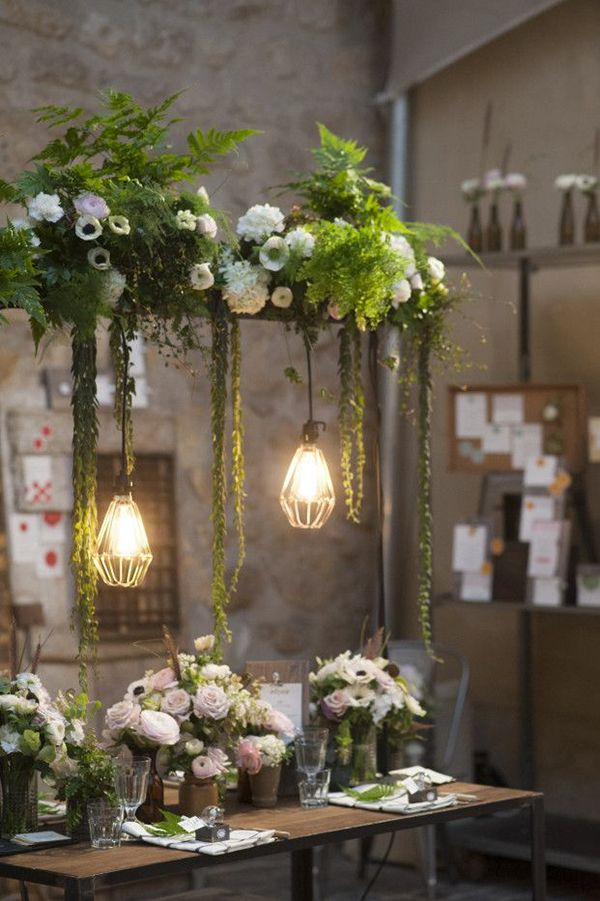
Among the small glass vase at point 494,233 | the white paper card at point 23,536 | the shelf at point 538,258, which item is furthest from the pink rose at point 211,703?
the small glass vase at point 494,233

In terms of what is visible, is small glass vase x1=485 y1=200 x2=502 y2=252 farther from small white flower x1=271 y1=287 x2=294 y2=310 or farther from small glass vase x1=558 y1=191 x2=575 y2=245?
small white flower x1=271 y1=287 x2=294 y2=310

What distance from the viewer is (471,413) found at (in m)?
5.70

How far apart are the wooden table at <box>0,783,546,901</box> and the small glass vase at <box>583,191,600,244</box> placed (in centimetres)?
237

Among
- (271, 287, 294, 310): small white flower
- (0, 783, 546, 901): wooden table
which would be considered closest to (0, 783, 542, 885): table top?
(0, 783, 546, 901): wooden table

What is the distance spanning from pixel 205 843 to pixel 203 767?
0.27 m

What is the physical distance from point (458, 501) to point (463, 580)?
572 millimetres

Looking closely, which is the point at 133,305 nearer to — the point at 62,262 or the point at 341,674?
the point at 62,262

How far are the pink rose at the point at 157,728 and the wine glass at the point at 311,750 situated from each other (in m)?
0.32

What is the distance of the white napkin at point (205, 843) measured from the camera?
3209 millimetres

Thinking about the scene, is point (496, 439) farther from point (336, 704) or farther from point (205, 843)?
point (205, 843)

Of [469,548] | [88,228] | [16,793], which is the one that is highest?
[88,228]

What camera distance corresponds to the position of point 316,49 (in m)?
6.04

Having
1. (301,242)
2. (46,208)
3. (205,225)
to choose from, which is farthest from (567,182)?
(46,208)

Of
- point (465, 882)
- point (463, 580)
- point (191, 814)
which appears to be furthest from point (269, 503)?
point (191, 814)
